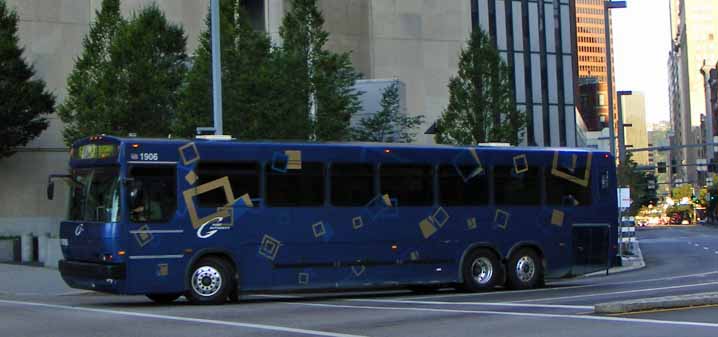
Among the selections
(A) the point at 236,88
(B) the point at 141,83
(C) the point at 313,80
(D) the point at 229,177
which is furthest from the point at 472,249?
(B) the point at 141,83

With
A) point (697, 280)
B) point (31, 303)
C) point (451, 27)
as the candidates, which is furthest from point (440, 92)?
point (31, 303)

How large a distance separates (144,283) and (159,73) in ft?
48.2

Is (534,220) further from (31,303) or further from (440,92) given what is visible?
(440,92)

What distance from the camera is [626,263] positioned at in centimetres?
3797

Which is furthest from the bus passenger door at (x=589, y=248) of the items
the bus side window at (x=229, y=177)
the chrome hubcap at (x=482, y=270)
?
the bus side window at (x=229, y=177)

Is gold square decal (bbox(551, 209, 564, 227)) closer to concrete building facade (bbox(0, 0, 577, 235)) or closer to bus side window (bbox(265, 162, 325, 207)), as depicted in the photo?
bus side window (bbox(265, 162, 325, 207))

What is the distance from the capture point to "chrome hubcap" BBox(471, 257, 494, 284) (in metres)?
22.1

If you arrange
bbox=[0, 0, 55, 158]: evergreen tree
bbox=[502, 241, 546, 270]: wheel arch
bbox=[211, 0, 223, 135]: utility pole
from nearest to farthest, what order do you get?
A: bbox=[502, 241, 546, 270]: wheel arch, bbox=[211, 0, 223, 135]: utility pole, bbox=[0, 0, 55, 158]: evergreen tree

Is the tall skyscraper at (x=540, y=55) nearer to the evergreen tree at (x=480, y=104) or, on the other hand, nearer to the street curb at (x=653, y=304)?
the evergreen tree at (x=480, y=104)

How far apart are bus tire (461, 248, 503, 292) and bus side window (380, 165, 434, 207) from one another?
5.34 feet

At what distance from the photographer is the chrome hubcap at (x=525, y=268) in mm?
22641

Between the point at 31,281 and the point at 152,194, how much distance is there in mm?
9715

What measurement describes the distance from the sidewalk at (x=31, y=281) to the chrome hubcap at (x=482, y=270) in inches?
363

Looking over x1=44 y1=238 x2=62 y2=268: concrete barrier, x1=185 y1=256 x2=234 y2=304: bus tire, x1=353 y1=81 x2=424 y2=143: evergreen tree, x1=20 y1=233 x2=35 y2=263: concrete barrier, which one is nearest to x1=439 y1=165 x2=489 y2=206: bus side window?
x1=185 y1=256 x2=234 y2=304: bus tire
